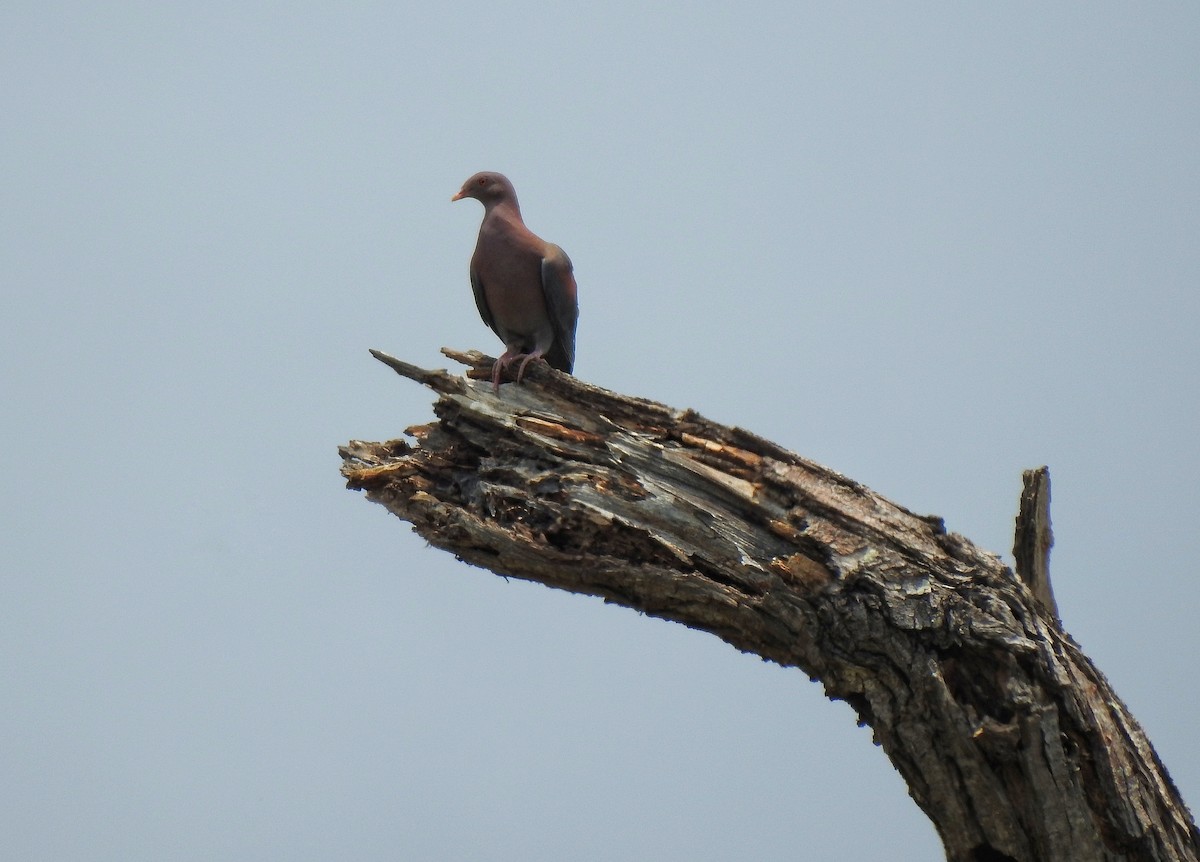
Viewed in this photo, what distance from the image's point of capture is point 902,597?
3760mm

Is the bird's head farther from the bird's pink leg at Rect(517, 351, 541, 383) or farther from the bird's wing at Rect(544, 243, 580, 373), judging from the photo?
the bird's pink leg at Rect(517, 351, 541, 383)

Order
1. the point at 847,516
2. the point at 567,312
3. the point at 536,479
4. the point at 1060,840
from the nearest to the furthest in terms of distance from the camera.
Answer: the point at 1060,840 → the point at 847,516 → the point at 536,479 → the point at 567,312

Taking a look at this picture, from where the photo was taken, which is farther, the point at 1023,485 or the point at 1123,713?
the point at 1023,485

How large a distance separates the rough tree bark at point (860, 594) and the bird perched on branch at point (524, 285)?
133cm

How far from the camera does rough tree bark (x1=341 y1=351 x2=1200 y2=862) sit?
371cm

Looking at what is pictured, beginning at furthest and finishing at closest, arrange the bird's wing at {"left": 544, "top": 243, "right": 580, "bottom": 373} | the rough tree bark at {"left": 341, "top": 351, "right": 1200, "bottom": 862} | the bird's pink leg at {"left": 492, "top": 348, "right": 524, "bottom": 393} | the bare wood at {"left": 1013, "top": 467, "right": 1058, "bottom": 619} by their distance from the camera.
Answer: the bird's wing at {"left": 544, "top": 243, "right": 580, "bottom": 373}, the bird's pink leg at {"left": 492, "top": 348, "right": 524, "bottom": 393}, the bare wood at {"left": 1013, "top": 467, "right": 1058, "bottom": 619}, the rough tree bark at {"left": 341, "top": 351, "right": 1200, "bottom": 862}

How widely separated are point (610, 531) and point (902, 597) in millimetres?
1026

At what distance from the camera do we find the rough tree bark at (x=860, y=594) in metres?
3.71

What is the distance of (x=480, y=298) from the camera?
5926mm

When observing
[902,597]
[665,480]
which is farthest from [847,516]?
[665,480]

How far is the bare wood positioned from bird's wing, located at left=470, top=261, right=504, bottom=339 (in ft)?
9.30

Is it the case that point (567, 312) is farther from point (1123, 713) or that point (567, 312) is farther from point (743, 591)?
point (1123, 713)

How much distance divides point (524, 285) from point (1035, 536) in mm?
2696

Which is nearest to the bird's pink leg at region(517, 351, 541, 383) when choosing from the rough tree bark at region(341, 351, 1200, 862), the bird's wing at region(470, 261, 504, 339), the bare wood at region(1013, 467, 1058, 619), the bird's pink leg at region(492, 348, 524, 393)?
the bird's pink leg at region(492, 348, 524, 393)
